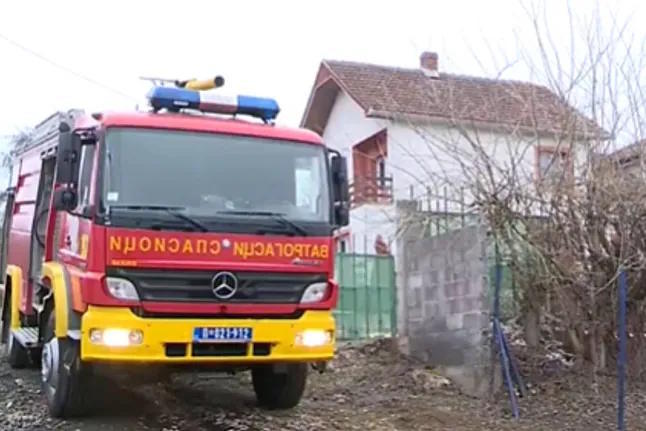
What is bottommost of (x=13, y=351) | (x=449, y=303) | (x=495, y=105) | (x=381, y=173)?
(x=13, y=351)

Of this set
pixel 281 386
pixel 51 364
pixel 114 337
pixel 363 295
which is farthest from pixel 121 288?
pixel 363 295

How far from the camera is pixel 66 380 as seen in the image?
7023 mm

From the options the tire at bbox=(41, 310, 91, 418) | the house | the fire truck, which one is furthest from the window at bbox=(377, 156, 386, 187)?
the tire at bbox=(41, 310, 91, 418)

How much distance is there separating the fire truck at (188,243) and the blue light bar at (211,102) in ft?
0.04

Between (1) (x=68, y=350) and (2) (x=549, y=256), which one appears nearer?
(1) (x=68, y=350)

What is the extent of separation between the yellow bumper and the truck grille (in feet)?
0.57

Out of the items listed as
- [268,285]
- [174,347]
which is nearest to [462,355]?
[268,285]

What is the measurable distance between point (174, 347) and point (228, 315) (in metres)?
0.50

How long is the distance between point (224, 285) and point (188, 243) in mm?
454

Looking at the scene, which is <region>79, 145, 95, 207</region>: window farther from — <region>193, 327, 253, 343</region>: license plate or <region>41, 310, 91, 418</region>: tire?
<region>193, 327, 253, 343</region>: license plate

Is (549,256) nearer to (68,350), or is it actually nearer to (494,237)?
(494,237)

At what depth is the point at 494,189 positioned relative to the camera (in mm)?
9148

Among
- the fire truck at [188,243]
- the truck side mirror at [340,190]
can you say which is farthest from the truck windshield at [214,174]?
the truck side mirror at [340,190]

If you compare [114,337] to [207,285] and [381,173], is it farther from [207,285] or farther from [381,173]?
[381,173]
